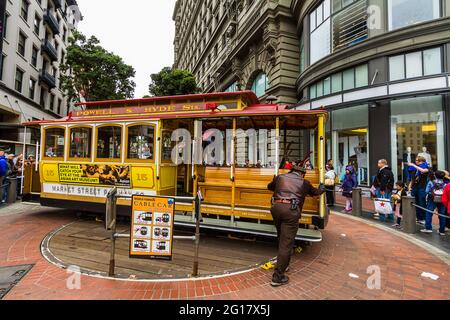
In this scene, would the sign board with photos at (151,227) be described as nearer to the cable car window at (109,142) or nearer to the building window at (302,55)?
the cable car window at (109,142)

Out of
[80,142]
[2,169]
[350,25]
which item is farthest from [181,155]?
[350,25]

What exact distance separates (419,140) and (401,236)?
7231mm

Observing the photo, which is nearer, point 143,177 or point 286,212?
point 286,212

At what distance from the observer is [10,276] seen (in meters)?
4.17

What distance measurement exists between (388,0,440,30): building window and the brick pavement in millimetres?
11392

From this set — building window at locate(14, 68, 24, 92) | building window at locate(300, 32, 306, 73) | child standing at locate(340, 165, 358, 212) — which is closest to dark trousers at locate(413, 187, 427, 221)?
child standing at locate(340, 165, 358, 212)

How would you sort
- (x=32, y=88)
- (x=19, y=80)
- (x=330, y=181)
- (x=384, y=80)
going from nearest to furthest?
1. (x=330, y=181)
2. (x=384, y=80)
3. (x=19, y=80)
4. (x=32, y=88)

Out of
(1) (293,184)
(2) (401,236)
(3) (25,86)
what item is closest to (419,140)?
(2) (401,236)

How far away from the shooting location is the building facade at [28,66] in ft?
65.1

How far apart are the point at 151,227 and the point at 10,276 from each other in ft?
7.87

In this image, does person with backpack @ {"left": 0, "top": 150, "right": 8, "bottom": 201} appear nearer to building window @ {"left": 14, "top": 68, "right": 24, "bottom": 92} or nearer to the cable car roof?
the cable car roof
